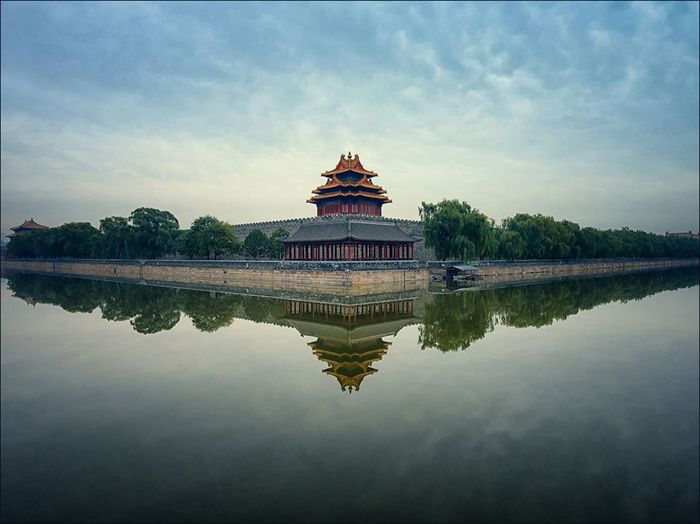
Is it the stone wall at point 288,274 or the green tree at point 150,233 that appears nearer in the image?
the stone wall at point 288,274

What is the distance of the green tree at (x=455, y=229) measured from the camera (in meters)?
43.0

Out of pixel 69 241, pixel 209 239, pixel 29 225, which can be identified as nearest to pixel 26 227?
pixel 29 225

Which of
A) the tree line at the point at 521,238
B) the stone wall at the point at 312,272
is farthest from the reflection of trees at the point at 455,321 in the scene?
the tree line at the point at 521,238

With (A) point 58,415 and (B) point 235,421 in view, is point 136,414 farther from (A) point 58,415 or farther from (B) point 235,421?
(B) point 235,421

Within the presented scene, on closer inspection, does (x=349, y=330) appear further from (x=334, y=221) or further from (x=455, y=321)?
(x=334, y=221)

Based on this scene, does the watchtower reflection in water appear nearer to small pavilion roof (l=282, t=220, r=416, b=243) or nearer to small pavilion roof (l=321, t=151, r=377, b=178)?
small pavilion roof (l=282, t=220, r=416, b=243)

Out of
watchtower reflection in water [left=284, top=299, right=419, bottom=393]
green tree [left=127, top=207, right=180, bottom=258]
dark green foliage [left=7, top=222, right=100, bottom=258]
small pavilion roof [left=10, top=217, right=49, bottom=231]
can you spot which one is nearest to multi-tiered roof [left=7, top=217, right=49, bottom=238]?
small pavilion roof [left=10, top=217, right=49, bottom=231]

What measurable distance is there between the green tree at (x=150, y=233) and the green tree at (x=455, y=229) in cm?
3321

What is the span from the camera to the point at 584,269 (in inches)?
2405

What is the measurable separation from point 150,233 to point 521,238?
153 ft

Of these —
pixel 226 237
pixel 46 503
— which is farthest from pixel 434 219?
pixel 46 503

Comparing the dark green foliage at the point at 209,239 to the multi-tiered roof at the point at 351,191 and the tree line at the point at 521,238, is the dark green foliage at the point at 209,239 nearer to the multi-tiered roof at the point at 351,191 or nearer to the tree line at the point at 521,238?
the multi-tiered roof at the point at 351,191

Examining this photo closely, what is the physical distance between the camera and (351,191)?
49.2 m

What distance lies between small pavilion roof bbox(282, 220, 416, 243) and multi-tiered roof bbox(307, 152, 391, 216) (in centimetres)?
390
